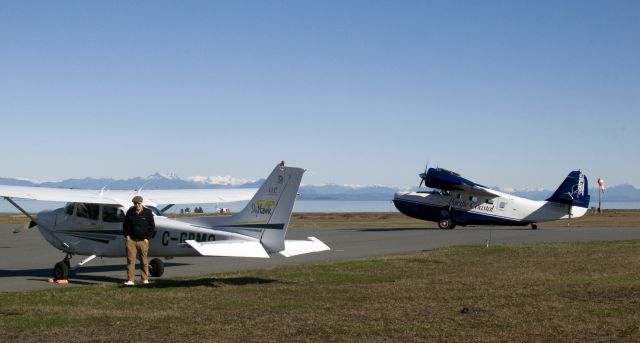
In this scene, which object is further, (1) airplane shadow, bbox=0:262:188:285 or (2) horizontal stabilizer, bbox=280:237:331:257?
(1) airplane shadow, bbox=0:262:188:285

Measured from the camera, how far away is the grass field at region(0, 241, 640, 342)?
32.2 ft

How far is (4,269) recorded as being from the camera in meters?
21.1

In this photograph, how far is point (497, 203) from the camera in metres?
45.2

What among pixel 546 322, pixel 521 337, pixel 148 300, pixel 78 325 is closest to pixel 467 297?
pixel 546 322

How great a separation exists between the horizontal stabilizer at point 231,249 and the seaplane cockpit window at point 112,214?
332 cm

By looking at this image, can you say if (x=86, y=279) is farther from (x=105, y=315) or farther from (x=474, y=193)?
(x=474, y=193)

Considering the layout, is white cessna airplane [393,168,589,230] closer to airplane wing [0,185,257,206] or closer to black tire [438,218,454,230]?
black tire [438,218,454,230]

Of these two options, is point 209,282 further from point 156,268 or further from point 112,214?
point 112,214

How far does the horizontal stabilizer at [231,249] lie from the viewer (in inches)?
575

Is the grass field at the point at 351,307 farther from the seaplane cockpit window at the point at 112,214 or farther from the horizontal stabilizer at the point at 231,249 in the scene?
the seaplane cockpit window at the point at 112,214

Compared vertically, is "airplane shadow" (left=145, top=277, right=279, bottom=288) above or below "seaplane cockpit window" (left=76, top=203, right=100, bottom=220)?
below

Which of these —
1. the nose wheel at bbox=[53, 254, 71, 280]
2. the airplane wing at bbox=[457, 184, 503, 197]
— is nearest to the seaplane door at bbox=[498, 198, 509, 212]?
the airplane wing at bbox=[457, 184, 503, 197]

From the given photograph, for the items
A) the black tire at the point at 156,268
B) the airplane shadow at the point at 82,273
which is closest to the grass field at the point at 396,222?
the airplane shadow at the point at 82,273

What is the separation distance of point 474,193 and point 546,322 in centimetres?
3550
